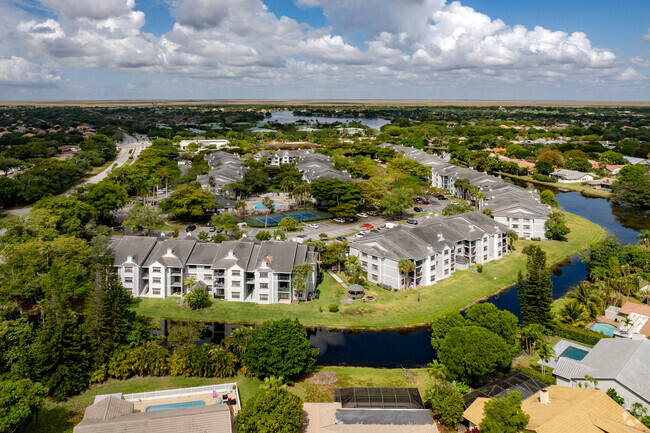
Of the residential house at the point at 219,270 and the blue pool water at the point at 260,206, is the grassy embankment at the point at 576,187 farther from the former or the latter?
the residential house at the point at 219,270

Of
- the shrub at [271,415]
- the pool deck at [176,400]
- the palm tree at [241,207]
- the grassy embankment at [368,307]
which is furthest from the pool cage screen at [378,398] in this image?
the palm tree at [241,207]

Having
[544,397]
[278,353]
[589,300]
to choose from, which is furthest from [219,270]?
[589,300]

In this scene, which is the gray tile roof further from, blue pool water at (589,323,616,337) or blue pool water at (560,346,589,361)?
blue pool water at (589,323,616,337)

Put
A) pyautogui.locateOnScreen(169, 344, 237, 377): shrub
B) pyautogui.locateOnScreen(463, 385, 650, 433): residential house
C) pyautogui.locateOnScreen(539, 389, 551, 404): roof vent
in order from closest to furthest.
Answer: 1. pyautogui.locateOnScreen(463, 385, 650, 433): residential house
2. pyautogui.locateOnScreen(539, 389, 551, 404): roof vent
3. pyautogui.locateOnScreen(169, 344, 237, 377): shrub

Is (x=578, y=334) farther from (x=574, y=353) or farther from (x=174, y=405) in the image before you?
Answer: (x=174, y=405)

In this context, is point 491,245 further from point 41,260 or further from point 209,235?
point 41,260

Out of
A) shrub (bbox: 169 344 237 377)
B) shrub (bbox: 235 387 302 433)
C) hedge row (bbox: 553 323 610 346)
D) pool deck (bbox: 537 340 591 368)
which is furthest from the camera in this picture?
hedge row (bbox: 553 323 610 346)

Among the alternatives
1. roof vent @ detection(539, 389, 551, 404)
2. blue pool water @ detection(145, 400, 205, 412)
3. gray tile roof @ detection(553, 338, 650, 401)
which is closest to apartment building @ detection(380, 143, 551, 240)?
gray tile roof @ detection(553, 338, 650, 401)
